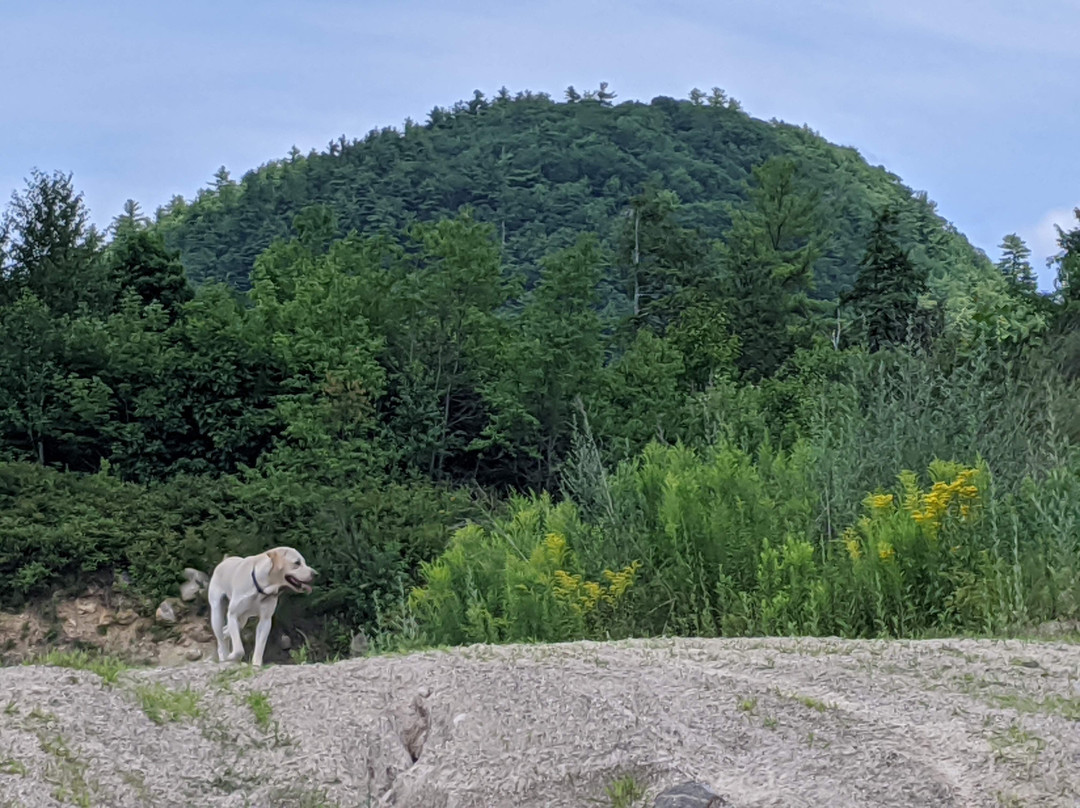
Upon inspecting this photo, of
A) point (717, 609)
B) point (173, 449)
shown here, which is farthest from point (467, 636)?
point (173, 449)

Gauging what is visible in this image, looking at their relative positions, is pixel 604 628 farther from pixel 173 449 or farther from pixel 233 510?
pixel 173 449

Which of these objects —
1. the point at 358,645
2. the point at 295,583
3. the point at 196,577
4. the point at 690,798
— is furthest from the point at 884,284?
the point at 690,798

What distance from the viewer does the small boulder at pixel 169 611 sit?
48.5ft

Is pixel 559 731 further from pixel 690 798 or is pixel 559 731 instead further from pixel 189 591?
pixel 189 591

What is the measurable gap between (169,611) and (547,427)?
24.3ft

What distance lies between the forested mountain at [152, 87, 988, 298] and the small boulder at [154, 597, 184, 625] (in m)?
24.5

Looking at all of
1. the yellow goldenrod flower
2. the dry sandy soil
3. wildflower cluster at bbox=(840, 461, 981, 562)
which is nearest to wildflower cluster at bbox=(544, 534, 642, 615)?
wildflower cluster at bbox=(840, 461, 981, 562)

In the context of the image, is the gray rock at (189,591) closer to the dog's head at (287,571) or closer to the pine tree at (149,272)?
the dog's head at (287,571)

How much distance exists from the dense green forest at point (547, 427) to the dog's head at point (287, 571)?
2.72 feet

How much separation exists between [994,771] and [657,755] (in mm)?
1143

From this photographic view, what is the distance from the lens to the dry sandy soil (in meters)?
4.77

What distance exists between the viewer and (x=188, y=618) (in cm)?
1491

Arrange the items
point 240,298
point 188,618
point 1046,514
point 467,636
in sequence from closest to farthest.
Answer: point 1046,514 → point 467,636 → point 188,618 → point 240,298

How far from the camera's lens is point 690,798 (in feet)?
15.0
